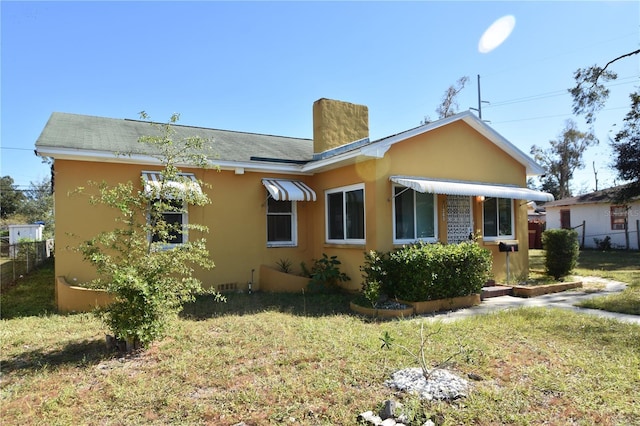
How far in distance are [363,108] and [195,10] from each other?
7577mm

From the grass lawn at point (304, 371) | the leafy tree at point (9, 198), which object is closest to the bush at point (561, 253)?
the grass lawn at point (304, 371)

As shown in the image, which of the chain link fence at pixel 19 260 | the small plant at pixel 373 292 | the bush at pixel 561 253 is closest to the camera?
the small plant at pixel 373 292

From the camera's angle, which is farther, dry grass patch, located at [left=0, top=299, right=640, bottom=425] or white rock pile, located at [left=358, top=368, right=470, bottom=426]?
dry grass patch, located at [left=0, top=299, right=640, bottom=425]

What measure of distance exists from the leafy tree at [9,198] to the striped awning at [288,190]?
188 feet

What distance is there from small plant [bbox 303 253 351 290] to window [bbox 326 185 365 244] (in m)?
0.82

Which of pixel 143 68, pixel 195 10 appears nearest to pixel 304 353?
pixel 195 10

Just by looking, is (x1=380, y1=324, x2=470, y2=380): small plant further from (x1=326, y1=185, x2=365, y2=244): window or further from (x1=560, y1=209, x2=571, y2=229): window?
(x1=560, y1=209, x2=571, y2=229): window

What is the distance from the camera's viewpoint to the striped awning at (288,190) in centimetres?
1288

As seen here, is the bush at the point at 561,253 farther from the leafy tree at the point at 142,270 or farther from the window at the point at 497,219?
the leafy tree at the point at 142,270

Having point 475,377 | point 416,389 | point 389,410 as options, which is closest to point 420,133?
point 475,377

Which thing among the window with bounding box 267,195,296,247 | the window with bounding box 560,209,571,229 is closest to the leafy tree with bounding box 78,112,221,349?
the window with bounding box 267,195,296,247

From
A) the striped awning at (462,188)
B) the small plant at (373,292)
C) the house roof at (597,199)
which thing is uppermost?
the house roof at (597,199)

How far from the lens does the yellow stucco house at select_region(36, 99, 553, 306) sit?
11.2 m

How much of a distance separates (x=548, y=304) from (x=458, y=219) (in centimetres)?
392
